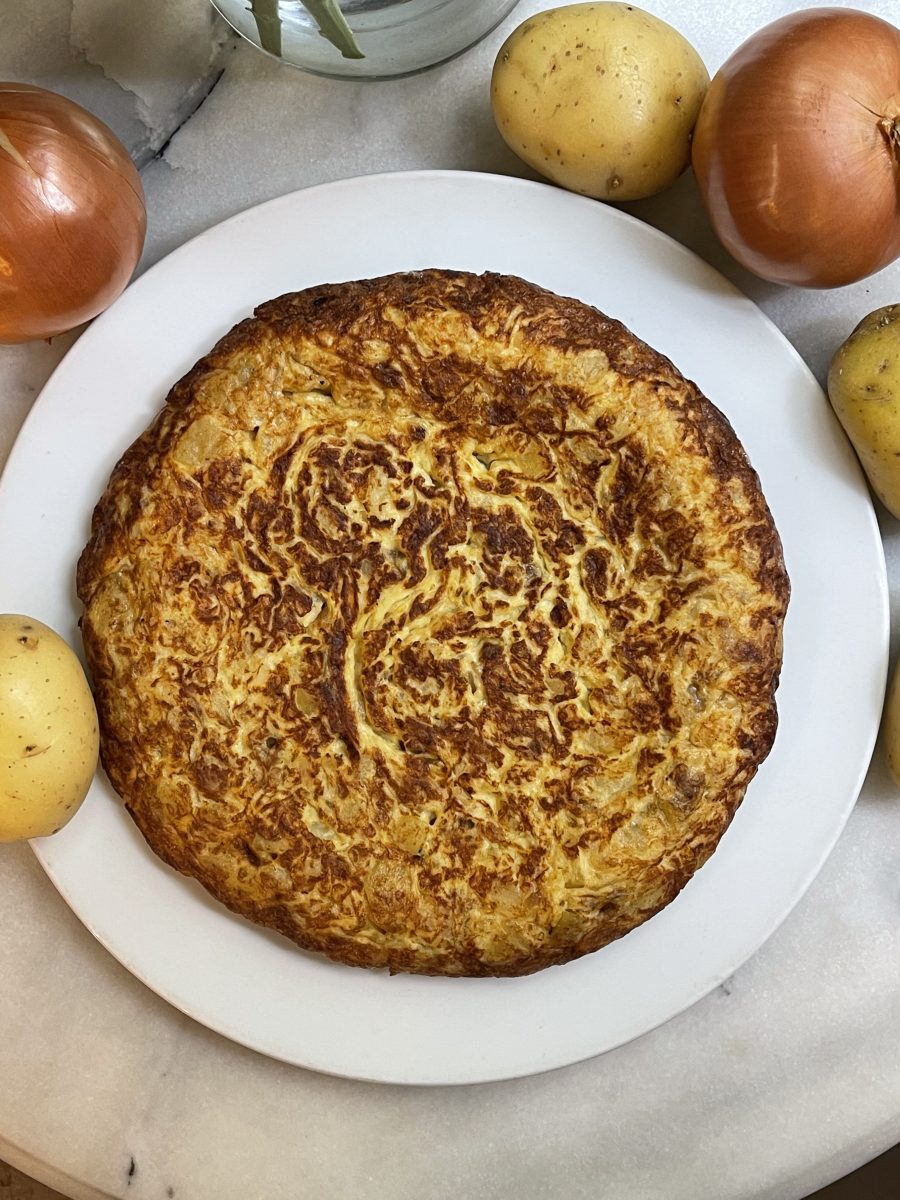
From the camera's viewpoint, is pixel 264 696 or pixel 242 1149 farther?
pixel 242 1149

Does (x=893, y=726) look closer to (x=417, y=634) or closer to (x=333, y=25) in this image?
(x=417, y=634)

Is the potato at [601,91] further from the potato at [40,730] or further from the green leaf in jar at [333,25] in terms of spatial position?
the potato at [40,730]

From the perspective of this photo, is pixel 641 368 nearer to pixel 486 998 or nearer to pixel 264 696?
pixel 264 696

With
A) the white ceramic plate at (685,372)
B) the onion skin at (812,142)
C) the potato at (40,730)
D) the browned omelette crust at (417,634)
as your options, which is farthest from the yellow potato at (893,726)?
the potato at (40,730)

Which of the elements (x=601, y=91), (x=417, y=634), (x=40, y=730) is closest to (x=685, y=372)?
(x=601, y=91)

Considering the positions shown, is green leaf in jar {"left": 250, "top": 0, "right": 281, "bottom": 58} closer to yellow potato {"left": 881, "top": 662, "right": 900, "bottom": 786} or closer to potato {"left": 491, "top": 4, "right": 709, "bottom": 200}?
potato {"left": 491, "top": 4, "right": 709, "bottom": 200}

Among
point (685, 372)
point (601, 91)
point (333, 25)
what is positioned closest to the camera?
point (333, 25)

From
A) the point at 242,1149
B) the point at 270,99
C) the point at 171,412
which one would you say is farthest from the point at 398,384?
the point at 242,1149
